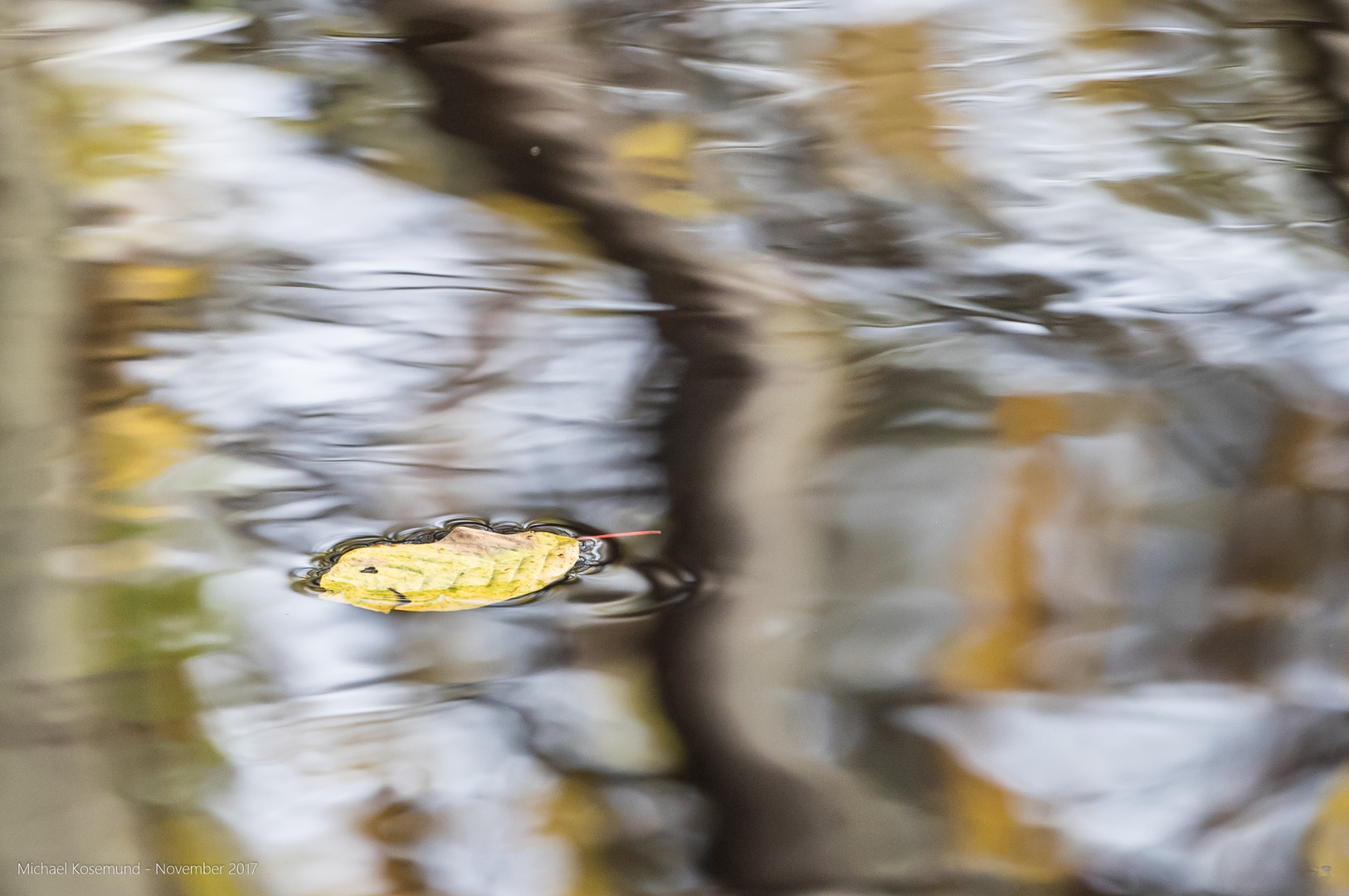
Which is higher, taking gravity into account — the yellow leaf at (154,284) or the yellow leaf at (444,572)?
the yellow leaf at (154,284)

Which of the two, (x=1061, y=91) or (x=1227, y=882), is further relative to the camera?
(x=1061, y=91)

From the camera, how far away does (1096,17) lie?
45.3 inches

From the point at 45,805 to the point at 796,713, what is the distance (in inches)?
37.8

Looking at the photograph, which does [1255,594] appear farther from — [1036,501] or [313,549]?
[313,549]

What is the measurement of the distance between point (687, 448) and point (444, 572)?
346mm

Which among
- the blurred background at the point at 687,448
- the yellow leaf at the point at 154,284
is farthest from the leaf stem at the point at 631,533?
the yellow leaf at the point at 154,284

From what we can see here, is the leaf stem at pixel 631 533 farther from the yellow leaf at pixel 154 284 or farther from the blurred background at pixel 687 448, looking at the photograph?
the yellow leaf at pixel 154 284

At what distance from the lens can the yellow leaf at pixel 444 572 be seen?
1016mm

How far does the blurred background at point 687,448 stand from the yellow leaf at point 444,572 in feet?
0.11

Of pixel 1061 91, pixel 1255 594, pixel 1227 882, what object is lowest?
pixel 1227 882

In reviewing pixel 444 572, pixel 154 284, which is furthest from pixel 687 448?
pixel 154 284

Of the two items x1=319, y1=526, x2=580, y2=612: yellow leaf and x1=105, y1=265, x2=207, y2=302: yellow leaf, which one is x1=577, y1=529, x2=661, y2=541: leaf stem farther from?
x1=105, y1=265, x2=207, y2=302: yellow leaf

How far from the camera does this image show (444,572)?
3.33ft

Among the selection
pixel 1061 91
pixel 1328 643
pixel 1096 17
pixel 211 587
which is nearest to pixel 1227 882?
pixel 1328 643
